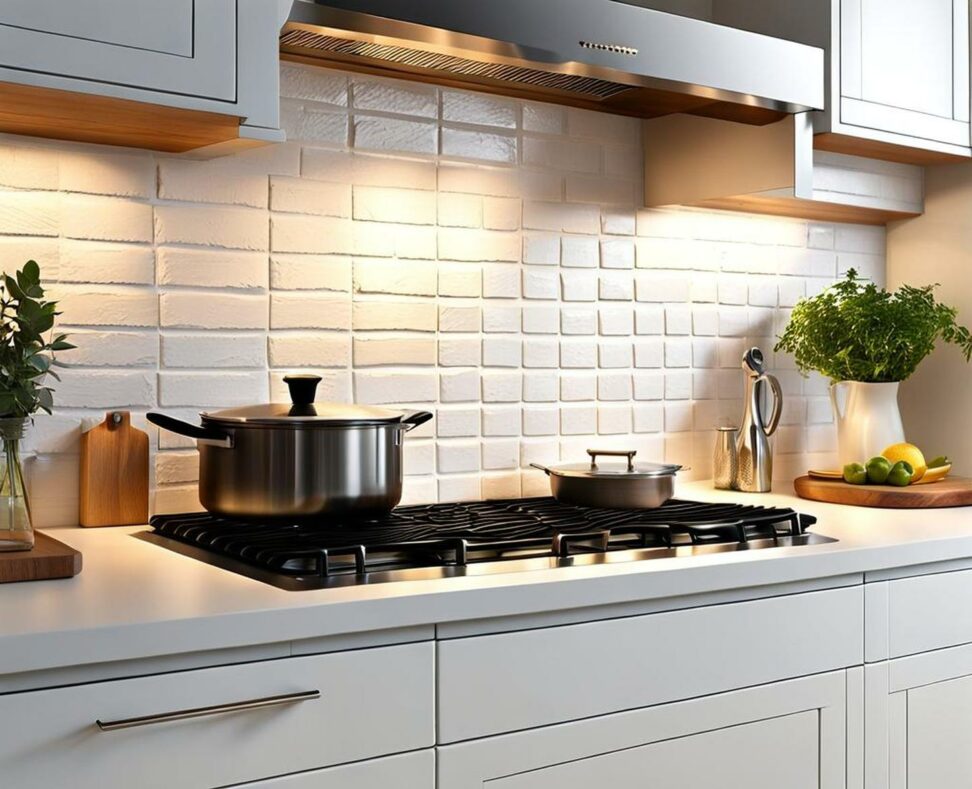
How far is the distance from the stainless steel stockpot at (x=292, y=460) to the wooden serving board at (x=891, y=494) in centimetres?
110

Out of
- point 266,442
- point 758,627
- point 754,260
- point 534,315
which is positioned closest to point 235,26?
point 266,442

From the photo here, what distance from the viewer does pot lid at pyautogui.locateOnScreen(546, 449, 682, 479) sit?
2205 millimetres

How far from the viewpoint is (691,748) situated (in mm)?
1690

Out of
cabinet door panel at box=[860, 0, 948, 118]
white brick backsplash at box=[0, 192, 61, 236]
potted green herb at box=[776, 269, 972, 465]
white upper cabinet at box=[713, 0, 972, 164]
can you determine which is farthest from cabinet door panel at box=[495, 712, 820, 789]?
cabinet door panel at box=[860, 0, 948, 118]

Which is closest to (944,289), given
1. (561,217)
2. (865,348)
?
(865,348)

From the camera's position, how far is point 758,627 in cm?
177

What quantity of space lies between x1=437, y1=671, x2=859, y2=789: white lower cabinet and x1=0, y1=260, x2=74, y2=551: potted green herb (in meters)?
0.64

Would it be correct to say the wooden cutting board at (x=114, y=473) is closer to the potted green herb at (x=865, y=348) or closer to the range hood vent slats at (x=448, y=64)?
the range hood vent slats at (x=448, y=64)

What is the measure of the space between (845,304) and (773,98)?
66 centimetres

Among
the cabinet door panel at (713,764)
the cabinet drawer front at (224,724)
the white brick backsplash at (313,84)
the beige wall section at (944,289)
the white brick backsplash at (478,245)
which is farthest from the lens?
the beige wall section at (944,289)

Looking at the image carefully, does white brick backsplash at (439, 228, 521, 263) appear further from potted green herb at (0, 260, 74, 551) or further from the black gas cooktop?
potted green herb at (0, 260, 74, 551)

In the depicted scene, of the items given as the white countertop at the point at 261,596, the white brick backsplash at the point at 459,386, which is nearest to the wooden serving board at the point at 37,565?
the white countertop at the point at 261,596

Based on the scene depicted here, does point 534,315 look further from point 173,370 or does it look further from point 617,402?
point 173,370

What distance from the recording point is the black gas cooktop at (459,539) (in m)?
1.57
